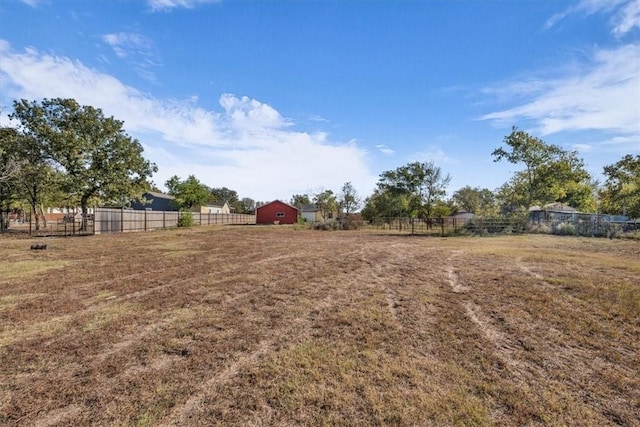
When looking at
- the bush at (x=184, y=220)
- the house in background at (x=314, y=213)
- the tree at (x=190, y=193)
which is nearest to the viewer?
the bush at (x=184, y=220)

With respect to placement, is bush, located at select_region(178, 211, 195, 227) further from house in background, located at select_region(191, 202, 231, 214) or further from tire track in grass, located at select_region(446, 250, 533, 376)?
tire track in grass, located at select_region(446, 250, 533, 376)

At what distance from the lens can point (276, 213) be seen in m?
45.7

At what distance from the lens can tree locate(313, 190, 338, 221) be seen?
164 feet

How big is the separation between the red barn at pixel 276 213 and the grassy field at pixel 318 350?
126ft

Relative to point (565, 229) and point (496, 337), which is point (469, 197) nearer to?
Result: point (565, 229)

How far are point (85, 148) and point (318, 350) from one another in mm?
24233

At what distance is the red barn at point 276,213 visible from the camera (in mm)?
45531

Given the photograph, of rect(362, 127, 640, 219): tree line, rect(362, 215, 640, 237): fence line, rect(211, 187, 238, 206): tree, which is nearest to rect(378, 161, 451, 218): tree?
rect(362, 127, 640, 219): tree line

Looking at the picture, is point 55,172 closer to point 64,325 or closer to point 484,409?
point 64,325

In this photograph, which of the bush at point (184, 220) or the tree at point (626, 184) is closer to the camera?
the tree at point (626, 184)

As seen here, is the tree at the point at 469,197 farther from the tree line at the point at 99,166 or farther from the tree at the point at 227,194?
the tree at the point at 227,194

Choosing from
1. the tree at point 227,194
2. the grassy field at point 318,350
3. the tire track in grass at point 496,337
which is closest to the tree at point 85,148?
the grassy field at point 318,350

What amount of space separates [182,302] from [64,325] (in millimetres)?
1590

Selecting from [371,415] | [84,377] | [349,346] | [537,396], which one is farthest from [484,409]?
[84,377]
